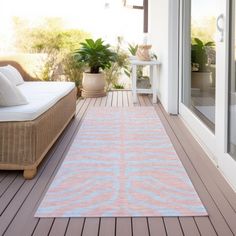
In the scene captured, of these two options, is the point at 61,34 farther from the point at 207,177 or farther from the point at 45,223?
the point at 45,223

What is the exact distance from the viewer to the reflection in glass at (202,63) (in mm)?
3781

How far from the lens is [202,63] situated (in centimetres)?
421

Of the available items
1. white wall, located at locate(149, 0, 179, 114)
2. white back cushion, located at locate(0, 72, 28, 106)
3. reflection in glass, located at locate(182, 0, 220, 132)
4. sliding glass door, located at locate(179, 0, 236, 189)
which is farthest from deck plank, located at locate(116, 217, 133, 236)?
white wall, located at locate(149, 0, 179, 114)

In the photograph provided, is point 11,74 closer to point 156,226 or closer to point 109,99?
point 109,99

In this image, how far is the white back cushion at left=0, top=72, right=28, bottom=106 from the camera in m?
3.40

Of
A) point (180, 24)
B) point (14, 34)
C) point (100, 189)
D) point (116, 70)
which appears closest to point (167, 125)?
point (180, 24)

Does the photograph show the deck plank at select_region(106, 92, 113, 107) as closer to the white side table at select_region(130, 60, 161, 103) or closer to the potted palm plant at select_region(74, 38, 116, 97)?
the potted palm plant at select_region(74, 38, 116, 97)

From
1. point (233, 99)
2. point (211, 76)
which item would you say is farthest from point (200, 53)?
point (233, 99)

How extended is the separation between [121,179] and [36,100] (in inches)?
47.0

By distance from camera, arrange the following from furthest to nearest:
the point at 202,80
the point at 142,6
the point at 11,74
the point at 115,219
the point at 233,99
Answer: the point at 142,6 < the point at 11,74 < the point at 202,80 < the point at 233,99 < the point at 115,219

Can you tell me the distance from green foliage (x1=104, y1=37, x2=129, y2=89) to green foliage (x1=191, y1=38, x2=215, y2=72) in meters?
3.62

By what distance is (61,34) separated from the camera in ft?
28.8

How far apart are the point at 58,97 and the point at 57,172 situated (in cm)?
123

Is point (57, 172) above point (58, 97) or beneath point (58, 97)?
beneath
